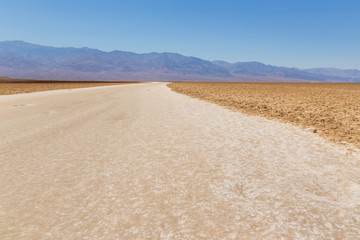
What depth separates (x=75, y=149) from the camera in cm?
496

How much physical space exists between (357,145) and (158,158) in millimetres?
4123

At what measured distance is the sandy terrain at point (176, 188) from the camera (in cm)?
232

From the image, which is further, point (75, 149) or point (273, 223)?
point (75, 149)

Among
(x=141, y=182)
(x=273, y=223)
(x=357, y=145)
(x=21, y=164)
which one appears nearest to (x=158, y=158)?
(x=141, y=182)

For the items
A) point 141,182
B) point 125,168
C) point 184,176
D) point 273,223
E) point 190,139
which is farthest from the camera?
point 190,139

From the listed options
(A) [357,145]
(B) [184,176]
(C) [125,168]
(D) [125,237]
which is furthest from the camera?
(A) [357,145]

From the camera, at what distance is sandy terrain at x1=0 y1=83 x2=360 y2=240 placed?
232 centimetres

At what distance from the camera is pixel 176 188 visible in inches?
125

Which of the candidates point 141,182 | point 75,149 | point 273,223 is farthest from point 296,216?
point 75,149

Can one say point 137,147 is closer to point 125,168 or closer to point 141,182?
point 125,168

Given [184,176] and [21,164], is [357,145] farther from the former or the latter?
[21,164]

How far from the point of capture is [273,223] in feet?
7.90

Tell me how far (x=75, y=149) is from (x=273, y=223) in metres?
3.83

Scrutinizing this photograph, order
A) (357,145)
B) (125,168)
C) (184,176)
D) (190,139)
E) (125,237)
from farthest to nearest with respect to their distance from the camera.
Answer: (190,139), (357,145), (125,168), (184,176), (125,237)
